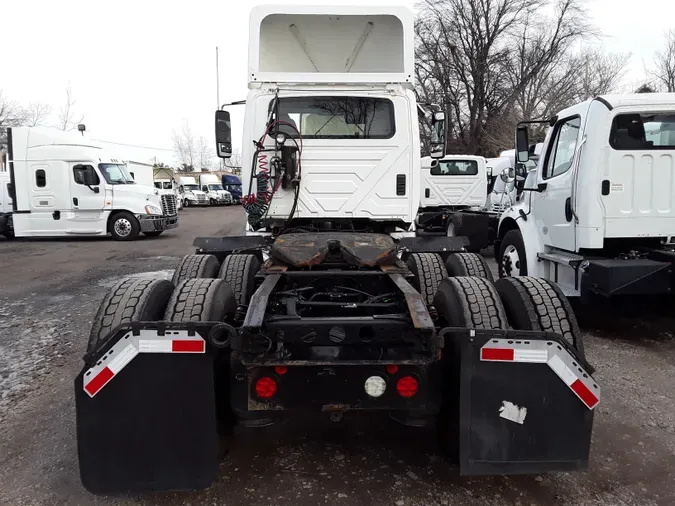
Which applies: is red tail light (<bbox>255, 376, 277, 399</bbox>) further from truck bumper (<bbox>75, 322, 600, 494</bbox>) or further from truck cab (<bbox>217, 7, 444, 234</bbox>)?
truck cab (<bbox>217, 7, 444, 234</bbox>)

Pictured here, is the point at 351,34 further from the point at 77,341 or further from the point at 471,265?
the point at 77,341

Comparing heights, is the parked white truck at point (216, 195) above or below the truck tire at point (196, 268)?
above

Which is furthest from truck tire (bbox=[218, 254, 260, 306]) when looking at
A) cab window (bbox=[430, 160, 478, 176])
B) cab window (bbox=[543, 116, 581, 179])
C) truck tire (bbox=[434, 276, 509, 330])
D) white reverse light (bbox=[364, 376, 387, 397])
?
cab window (bbox=[430, 160, 478, 176])

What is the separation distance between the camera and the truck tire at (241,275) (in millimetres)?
4531

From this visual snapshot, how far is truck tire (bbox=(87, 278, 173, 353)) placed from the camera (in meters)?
2.73

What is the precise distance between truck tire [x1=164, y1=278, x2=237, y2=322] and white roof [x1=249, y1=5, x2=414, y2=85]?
289cm

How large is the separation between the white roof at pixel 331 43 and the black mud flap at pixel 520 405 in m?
3.53

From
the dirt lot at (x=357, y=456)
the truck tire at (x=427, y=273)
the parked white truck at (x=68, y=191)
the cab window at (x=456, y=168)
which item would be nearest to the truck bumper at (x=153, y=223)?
the parked white truck at (x=68, y=191)

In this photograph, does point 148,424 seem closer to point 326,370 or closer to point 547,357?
point 326,370

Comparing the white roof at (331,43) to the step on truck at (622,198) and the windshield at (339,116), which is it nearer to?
the windshield at (339,116)

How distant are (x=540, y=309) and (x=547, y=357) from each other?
0.52 metres

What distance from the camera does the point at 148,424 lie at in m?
2.50

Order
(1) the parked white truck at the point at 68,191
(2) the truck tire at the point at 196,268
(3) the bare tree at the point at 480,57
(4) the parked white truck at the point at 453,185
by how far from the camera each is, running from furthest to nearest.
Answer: (3) the bare tree at the point at 480,57, (1) the parked white truck at the point at 68,191, (4) the parked white truck at the point at 453,185, (2) the truck tire at the point at 196,268

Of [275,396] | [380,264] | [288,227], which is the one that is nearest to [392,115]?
[288,227]
